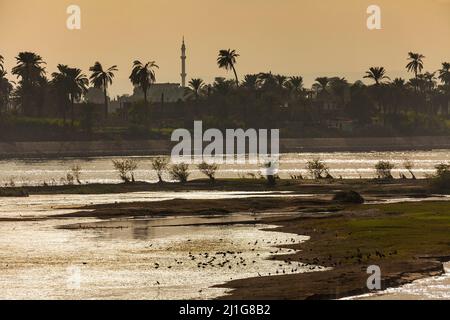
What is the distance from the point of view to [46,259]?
67.8 metres

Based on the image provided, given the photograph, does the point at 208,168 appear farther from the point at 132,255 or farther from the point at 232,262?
Answer: the point at 232,262

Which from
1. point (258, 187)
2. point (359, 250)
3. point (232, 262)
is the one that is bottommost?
point (232, 262)

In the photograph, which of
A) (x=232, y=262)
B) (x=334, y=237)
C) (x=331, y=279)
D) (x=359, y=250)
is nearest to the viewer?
(x=331, y=279)

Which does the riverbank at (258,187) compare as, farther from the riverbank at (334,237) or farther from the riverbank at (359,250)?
the riverbank at (359,250)

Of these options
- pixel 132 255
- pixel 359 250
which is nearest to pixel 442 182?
pixel 359 250

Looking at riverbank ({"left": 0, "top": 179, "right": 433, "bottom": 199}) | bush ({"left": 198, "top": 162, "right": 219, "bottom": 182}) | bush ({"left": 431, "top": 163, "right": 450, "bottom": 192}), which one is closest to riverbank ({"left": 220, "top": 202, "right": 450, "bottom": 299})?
bush ({"left": 431, "top": 163, "right": 450, "bottom": 192})

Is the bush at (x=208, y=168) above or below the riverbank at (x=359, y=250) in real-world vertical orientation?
above

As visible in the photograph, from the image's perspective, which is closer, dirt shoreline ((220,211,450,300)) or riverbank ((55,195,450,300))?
dirt shoreline ((220,211,450,300))

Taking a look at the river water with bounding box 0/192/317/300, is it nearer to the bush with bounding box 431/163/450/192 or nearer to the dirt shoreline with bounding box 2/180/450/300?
the dirt shoreline with bounding box 2/180/450/300

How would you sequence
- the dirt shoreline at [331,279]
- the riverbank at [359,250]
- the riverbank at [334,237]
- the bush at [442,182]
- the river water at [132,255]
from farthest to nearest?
1. the bush at [442,182]
2. the river water at [132,255]
3. the riverbank at [334,237]
4. the riverbank at [359,250]
5. the dirt shoreline at [331,279]

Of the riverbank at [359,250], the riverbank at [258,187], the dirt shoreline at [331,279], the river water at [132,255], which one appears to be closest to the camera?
the dirt shoreline at [331,279]

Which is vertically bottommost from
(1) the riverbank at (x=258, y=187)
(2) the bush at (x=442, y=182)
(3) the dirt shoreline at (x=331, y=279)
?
(3) the dirt shoreline at (x=331, y=279)

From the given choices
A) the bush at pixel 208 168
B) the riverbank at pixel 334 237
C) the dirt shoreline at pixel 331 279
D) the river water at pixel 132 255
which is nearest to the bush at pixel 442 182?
the riverbank at pixel 334 237

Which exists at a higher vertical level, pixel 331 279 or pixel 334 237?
pixel 334 237
